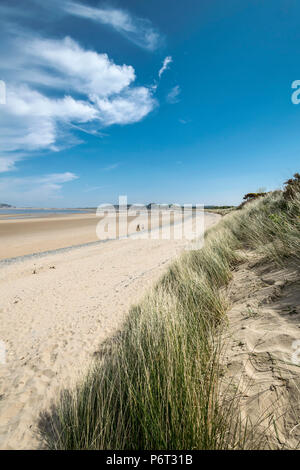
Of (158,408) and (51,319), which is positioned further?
(51,319)

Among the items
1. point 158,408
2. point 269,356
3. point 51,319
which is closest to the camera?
point 158,408

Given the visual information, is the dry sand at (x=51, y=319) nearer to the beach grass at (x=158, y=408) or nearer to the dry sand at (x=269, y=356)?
the beach grass at (x=158, y=408)

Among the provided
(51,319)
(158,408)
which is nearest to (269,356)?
(158,408)

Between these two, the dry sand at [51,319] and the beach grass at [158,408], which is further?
the dry sand at [51,319]

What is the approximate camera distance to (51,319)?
13.9 ft

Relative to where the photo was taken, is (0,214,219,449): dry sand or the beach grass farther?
(0,214,219,449): dry sand

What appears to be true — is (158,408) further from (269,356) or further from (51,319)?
(51,319)

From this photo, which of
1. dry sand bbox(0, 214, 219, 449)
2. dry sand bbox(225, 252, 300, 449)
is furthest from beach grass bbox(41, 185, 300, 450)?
dry sand bbox(0, 214, 219, 449)

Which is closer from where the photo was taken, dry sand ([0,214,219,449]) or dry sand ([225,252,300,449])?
dry sand ([225,252,300,449])

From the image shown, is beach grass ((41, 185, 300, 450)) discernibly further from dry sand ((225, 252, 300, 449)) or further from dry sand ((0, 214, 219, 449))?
dry sand ((0, 214, 219, 449))

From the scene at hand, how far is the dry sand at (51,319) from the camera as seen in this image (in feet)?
7.66

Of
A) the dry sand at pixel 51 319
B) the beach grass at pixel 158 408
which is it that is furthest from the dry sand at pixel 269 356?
the dry sand at pixel 51 319

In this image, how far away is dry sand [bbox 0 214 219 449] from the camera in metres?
2.33
